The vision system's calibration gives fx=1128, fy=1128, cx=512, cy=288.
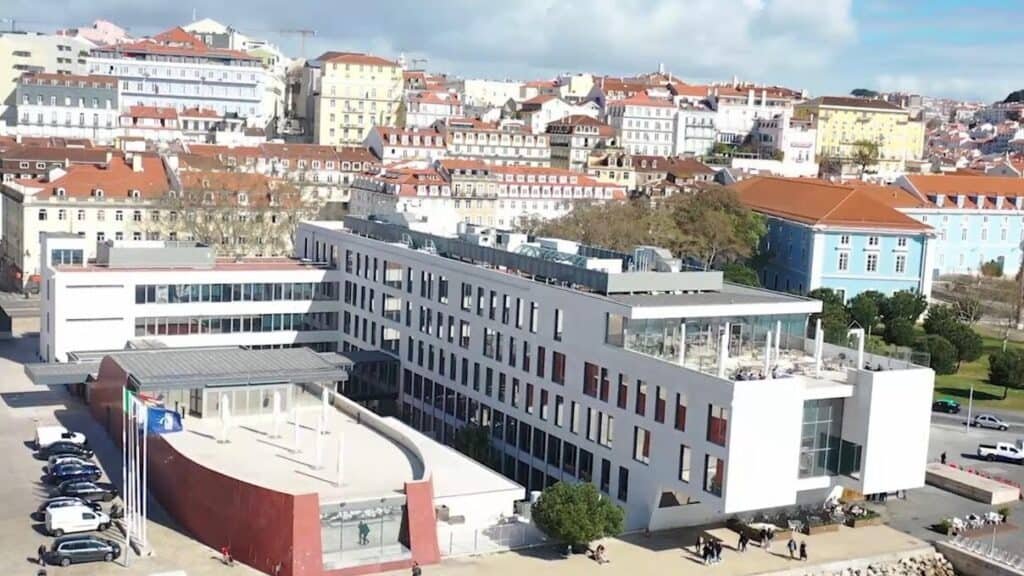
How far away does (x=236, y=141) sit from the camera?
94.3 metres

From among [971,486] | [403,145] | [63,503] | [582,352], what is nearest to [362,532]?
[63,503]

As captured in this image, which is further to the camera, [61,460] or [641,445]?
[61,460]

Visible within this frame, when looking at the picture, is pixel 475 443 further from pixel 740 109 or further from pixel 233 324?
pixel 740 109

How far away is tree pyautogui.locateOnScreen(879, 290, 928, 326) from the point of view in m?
61.9

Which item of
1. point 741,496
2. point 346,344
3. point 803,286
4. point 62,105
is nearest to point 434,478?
point 741,496

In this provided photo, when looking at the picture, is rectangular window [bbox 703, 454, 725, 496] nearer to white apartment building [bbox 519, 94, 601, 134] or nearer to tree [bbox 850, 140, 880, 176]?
white apartment building [bbox 519, 94, 601, 134]

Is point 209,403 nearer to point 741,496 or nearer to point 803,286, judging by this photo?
point 741,496

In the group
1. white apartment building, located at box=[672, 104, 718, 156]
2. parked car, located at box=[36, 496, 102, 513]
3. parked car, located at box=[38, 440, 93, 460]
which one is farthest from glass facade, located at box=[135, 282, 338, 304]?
white apartment building, located at box=[672, 104, 718, 156]

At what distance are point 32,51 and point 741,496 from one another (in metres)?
105

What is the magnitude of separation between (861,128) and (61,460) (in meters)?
114

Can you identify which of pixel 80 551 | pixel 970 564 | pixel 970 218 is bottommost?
pixel 970 564

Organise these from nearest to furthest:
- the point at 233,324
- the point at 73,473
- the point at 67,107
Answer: the point at 73,473, the point at 233,324, the point at 67,107

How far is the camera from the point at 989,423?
4772 centimetres

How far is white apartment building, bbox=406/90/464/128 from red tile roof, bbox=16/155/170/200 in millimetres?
39986
